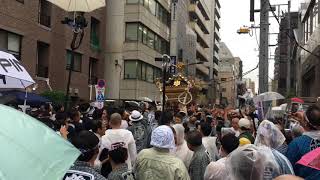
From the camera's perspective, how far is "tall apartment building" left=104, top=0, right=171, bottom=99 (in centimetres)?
3962

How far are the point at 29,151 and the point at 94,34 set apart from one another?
36386 millimetres

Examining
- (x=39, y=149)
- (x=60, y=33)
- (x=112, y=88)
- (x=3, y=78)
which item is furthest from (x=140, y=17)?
(x=39, y=149)

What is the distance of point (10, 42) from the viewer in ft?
83.4

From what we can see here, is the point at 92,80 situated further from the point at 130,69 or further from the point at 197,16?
the point at 197,16

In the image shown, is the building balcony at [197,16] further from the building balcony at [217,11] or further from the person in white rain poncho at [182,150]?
the person in white rain poncho at [182,150]

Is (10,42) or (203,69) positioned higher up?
(203,69)

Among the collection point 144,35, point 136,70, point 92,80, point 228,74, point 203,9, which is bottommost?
point 92,80

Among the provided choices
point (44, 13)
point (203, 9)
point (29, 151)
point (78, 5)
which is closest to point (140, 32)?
point (44, 13)

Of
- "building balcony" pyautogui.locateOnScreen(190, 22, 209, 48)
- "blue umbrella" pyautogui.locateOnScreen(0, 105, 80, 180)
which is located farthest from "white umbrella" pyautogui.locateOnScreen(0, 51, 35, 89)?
"building balcony" pyautogui.locateOnScreen(190, 22, 209, 48)

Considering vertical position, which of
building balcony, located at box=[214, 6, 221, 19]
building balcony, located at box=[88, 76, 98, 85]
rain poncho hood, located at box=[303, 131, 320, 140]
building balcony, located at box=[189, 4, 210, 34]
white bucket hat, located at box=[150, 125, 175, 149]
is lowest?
white bucket hat, located at box=[150, 125, 175, 149]

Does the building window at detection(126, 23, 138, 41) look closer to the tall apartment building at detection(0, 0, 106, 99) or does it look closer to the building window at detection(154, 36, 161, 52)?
the tall apartment building at detection(0, 0, 106, 99)

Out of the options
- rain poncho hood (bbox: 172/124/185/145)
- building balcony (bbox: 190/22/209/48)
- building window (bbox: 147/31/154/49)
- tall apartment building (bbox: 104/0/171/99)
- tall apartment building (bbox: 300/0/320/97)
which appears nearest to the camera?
rain poncho hood (bbox: 172/124/185/145)

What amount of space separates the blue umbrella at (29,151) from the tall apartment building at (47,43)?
72.2 ft

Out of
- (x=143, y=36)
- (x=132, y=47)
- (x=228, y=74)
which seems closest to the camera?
(x=132, y=47)
